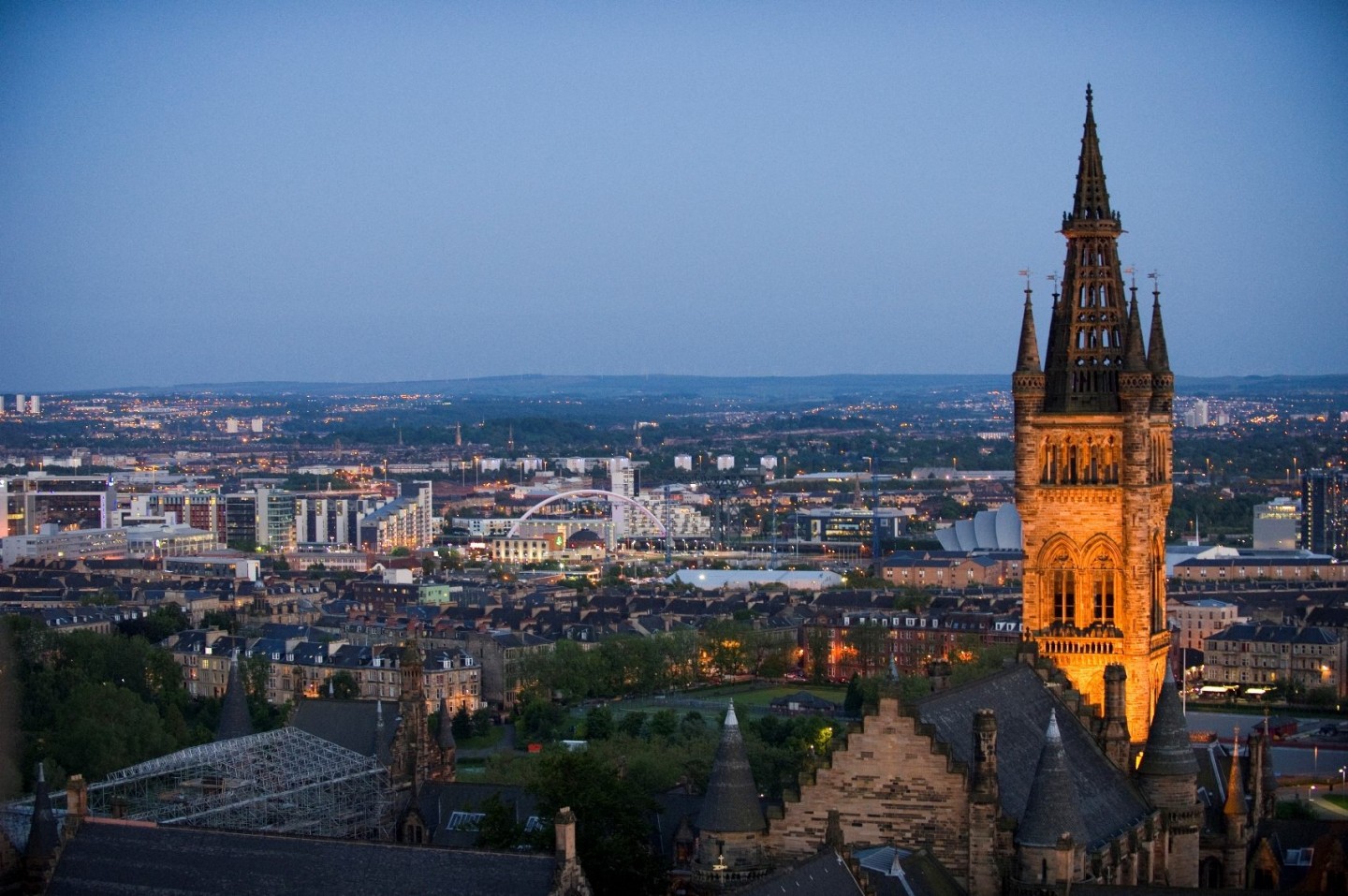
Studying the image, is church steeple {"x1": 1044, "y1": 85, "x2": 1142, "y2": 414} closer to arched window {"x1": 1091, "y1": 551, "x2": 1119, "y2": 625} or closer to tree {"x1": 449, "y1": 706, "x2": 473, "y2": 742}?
arched window {"x1": 1091, "y1": 551, "x2": 1119, "y2": 625}

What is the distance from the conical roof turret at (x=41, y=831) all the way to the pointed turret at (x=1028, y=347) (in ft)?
88.4

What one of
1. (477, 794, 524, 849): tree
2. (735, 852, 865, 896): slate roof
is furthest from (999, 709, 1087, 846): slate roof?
(477, 794, 524, 849): tree

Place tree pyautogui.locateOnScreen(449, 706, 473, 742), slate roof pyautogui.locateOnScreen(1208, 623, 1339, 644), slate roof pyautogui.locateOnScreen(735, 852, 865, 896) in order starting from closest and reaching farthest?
slate roof pyautogui.locateOnScreen(735, 852, 865, 896) < tree pyautogui.locateOnScreen(449, 706, 473, 742) < slate roof pyautogui.locateOnScreen(1208, 623, 1339, 644)

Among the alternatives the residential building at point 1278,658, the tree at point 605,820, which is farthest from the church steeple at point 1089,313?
the residential building at point 1278,658

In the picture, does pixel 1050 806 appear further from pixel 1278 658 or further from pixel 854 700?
pixel 1278 658

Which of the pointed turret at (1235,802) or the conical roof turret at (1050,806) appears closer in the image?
the conical roof turret at (1050,806)

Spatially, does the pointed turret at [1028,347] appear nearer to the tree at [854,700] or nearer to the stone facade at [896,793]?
the stone facade at [896,793]

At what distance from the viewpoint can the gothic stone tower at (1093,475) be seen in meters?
64.2

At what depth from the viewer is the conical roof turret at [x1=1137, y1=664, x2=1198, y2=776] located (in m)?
55.8

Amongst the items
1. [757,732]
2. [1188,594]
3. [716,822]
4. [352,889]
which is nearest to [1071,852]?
[716,822]

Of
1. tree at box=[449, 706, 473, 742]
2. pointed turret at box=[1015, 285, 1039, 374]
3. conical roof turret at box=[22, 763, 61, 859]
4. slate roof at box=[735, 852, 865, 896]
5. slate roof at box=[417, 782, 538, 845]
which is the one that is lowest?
tree at box=[449, 706, 473, 742]

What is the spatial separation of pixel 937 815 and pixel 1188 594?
134 m

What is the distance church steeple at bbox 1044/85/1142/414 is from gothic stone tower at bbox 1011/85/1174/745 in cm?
2

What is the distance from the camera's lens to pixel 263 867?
150ft
